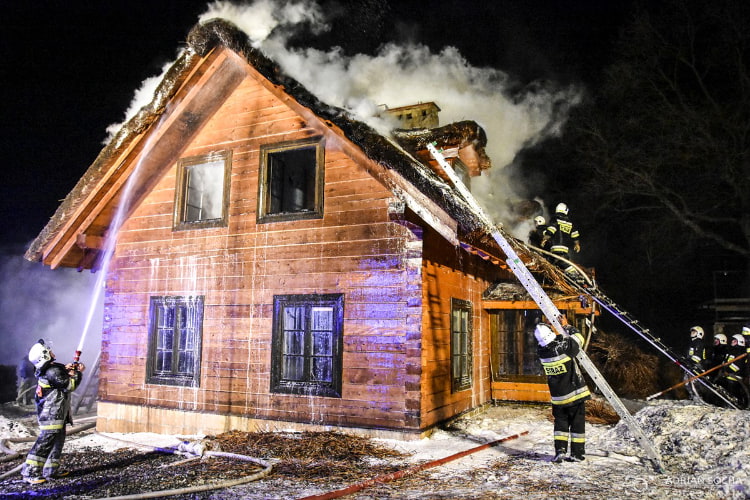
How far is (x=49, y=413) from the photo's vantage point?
7.12 m

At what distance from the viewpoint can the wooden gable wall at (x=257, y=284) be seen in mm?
8852

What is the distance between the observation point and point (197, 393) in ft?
33.7

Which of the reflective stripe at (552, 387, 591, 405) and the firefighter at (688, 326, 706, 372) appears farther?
the firefighter at (688, 326, 706, 372)

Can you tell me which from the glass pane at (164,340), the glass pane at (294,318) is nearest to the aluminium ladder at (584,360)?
the glass pane at (294,318)

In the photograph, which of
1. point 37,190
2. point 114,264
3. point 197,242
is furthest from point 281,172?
point 37,190

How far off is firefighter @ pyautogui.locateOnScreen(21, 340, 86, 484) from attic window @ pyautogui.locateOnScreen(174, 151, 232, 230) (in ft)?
13.7

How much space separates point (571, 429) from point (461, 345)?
11.9 ft

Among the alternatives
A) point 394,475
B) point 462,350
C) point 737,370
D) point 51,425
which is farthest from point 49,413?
point 737,370

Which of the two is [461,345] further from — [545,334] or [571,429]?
[571,429]

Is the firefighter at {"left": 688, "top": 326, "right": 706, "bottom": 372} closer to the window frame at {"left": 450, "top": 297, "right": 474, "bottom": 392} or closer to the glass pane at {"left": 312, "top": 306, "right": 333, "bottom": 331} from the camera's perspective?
the window frame at {"left": 450, "top": 297, "right": 474, "bottom": 392}

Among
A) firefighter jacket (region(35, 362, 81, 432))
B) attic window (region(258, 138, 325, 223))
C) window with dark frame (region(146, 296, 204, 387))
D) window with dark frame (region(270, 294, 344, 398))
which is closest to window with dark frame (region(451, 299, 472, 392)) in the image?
window with dark frame (region(270, 294, 344, 398))

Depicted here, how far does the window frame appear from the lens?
403 inches

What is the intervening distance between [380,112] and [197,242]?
472cm

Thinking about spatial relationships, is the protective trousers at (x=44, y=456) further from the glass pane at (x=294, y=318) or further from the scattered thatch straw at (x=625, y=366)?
the scattered thatch straw at (x=625, y=366)
